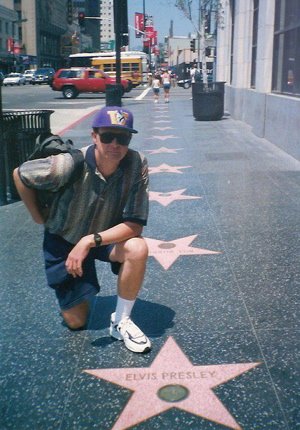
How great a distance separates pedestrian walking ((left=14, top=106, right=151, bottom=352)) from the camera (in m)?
3.16

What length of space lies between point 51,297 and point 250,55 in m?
14.0

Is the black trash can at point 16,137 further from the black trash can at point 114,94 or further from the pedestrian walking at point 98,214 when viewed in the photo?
the black trash can at point 114,94

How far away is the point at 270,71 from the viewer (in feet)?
43.4

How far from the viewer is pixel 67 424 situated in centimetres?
276

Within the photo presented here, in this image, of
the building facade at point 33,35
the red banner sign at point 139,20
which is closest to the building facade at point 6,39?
the building facade at point 33,35

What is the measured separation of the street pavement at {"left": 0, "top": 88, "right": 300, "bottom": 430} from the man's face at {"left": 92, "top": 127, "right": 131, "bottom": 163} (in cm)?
128

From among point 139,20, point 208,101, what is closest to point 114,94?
point 208,101

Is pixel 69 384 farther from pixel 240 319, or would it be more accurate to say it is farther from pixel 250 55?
pixel 250 55

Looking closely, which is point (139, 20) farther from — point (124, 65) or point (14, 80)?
point (124, 65)

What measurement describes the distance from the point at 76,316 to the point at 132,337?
0.47 metres

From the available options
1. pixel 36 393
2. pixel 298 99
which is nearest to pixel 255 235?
pixel 36 393

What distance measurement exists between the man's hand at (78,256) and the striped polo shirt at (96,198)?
6.4 inches

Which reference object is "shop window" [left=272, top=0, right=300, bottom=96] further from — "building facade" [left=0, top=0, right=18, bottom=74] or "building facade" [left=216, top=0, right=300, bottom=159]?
"building facade" [left=0, top=0, right=18, bottom=74]

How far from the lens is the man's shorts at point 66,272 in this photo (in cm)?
349
